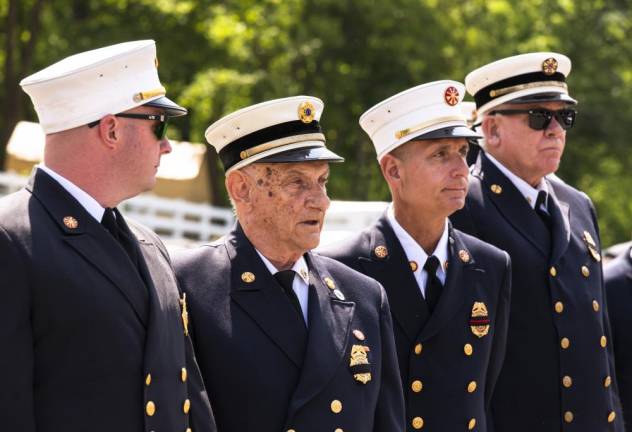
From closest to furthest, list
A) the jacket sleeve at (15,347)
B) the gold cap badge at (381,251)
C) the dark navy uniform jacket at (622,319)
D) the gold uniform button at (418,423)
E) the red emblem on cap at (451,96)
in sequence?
the jacket sleeve at (15,347) < the gold uniform button at (418,423) < the gold cap badge at (381,251) < the red emblem on cap at (451,96) < the dark navy uniform jacket at (622,319)

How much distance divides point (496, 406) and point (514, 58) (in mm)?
1716

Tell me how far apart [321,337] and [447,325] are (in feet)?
2.71

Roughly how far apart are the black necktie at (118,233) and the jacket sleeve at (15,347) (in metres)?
0.41

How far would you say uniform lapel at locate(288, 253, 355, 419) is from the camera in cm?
443

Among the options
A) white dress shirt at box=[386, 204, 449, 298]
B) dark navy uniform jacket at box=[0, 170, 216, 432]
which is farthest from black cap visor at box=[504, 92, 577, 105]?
dark navy uniform jacket at box=[0, 170, 216, 432]

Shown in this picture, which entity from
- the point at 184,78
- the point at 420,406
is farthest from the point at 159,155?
the point at 184,78

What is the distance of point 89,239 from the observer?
13.0 feet

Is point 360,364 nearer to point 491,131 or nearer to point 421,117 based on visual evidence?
point 421,117

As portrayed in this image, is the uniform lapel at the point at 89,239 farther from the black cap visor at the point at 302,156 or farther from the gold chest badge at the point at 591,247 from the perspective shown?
the gold chest badge at the point at 591,247

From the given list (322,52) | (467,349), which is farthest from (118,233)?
(322,52)

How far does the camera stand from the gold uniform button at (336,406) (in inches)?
175

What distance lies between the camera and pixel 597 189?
2598 centimetres

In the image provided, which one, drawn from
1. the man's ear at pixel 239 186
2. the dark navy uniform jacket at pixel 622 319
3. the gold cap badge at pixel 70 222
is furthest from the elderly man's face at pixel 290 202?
the dark navy uniform jacket at pixel 622 319

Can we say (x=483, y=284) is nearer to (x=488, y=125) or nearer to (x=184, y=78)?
(x=488, y=125)
